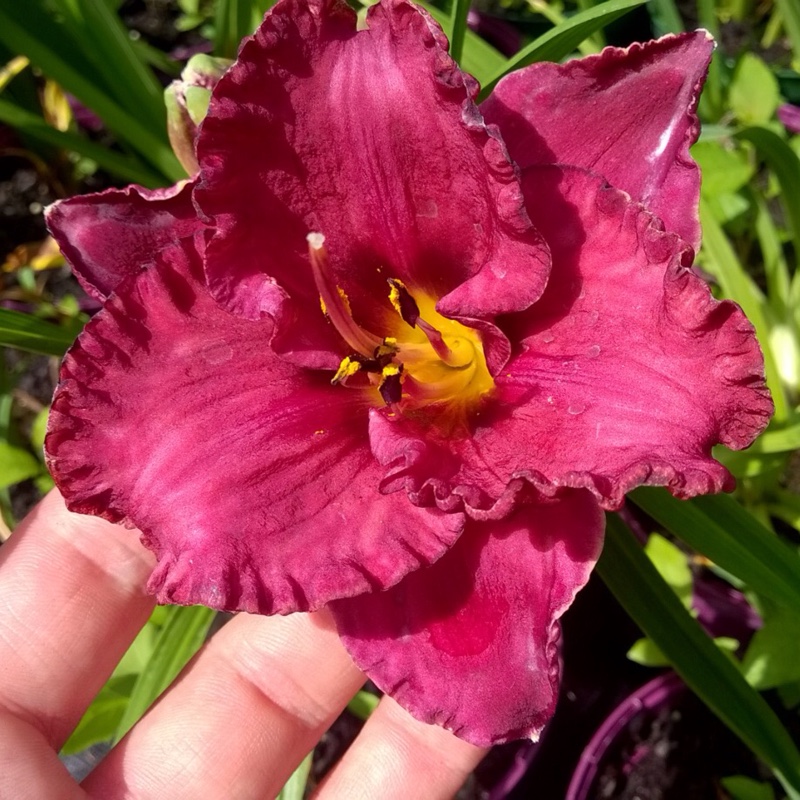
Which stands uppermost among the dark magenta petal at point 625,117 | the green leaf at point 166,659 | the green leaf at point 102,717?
the dark magenta petal at point 625,117

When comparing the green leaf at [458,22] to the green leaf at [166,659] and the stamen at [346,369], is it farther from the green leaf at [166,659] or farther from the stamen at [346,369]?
the green leaf at [166,659]

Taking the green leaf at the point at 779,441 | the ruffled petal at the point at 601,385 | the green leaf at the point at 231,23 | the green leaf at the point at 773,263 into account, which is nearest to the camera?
the ruffled petal at the point at 601,385

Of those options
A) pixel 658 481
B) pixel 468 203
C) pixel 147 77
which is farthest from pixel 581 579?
pixel 147 77

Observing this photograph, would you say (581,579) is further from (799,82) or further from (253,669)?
(799,82)

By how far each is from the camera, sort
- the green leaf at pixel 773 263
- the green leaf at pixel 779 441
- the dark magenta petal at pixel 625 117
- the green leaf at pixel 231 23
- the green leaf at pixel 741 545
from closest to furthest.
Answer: the dark magenta petal at pixel 625 117, the green leaf at pixel 741 545, the green leaf at pixel 779 441, the green leaf at pixel 231 23, the green leaf at pixel 773 263

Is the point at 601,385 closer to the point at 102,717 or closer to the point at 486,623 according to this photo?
the point at 486,623

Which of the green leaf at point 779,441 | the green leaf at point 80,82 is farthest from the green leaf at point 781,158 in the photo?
the green leaf at point 80,82

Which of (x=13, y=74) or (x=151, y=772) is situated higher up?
(x=13, y=74)

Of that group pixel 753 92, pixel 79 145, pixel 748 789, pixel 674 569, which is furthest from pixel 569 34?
pixel 748 789
